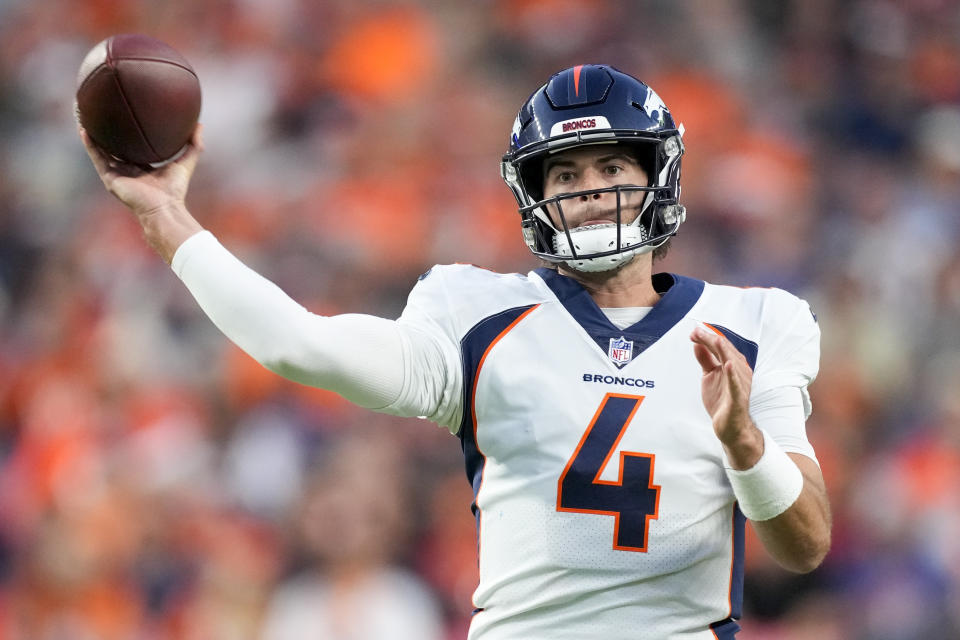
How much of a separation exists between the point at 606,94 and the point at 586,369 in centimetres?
61

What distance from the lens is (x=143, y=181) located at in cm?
239

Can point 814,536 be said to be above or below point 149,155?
below

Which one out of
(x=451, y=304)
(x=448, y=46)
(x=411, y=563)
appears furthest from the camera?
(x=448, y=46)

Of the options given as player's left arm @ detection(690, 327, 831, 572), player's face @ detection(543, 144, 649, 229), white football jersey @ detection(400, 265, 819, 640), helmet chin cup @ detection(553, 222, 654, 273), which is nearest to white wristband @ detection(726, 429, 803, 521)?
player's left arm @ detection(690, 327, 831, 572)

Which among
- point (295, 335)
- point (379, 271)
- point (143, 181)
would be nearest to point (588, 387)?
point (295, 335)

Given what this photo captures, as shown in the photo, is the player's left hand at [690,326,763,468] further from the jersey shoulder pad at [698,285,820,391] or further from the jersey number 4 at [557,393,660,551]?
the jersey shoulder pad at [698,285,820,391]

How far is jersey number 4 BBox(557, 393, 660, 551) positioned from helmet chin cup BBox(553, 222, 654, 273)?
1.24 feet

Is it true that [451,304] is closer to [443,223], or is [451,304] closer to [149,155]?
[149,155]

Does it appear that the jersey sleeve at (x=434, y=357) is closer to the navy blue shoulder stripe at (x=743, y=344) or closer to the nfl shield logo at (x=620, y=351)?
the nfl shield logo at (x=620, y=351)

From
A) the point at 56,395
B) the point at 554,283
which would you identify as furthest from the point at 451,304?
the point at 56,395

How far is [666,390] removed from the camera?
2496 millimetres

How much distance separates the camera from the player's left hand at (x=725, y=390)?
221 centimetres

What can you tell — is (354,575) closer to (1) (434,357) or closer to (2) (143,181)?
(1) (434,357)

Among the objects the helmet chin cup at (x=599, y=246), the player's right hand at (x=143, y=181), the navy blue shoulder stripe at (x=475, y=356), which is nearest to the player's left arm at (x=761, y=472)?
the helmet chin cup at (x=599, y=246)
